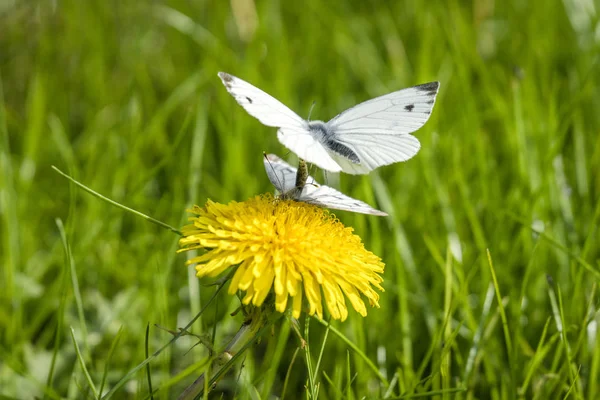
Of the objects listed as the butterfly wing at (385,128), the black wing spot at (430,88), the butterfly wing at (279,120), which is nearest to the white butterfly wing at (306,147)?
the butterfly wing at (279,120)

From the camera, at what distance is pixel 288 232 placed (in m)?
1.34

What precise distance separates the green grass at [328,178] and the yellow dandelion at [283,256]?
0.49ft

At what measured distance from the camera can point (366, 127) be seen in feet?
5.59

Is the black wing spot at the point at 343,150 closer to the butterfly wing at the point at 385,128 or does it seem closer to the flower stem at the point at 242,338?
the butterfly wing at the point at 385,128

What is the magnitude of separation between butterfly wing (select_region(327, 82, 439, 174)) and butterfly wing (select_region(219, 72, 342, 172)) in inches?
5.3

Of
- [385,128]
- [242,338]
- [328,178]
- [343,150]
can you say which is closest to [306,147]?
[343,150]

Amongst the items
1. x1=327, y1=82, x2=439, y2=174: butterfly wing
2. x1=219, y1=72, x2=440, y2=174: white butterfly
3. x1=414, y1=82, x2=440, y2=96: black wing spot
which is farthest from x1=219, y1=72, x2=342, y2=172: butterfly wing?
x1=414, y1=82, x2=440, y2=96: black wing spot

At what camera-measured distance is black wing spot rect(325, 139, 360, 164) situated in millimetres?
1605

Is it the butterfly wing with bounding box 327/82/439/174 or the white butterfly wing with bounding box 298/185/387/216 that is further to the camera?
the butterfly wing with bounding box 327/82/439/174

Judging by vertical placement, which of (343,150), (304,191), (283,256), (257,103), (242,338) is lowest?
(242,338)

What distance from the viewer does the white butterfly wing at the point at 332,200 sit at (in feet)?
4.58

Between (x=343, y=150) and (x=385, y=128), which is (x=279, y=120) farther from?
(x=385, y=128)

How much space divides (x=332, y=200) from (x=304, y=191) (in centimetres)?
10

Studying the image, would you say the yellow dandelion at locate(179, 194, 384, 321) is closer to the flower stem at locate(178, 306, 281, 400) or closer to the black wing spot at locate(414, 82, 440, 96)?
the flower stem at locate(178, 306, 281, 400)
